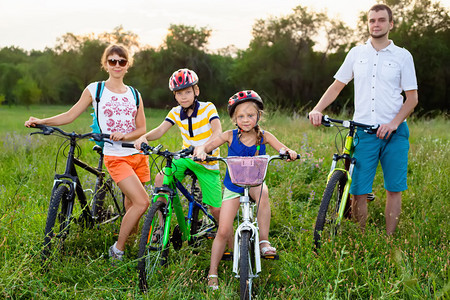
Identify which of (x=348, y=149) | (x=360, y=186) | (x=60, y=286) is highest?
(x=348, y=149)

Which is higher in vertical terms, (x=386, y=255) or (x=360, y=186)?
(x=360, y=186)

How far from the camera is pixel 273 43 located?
101 feet

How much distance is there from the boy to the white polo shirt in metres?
1.65

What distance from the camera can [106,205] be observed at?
5.16 metres

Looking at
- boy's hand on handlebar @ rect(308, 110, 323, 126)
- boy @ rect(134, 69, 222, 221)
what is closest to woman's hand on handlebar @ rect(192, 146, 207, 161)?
boy @ rect(134, 69, 222, 221)

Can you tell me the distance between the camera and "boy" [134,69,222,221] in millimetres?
4191

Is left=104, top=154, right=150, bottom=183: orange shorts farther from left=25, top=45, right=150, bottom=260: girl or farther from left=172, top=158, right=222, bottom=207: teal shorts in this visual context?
left=172, top=158, right=222, bottom=207: teal shorts

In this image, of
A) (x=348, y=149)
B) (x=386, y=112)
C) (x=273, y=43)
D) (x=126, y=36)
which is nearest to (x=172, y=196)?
(x=348, y=149)

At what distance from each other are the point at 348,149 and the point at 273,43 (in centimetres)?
2731

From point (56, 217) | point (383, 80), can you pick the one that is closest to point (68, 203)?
point (56, 217)

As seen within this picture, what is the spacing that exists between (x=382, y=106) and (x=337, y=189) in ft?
3.31

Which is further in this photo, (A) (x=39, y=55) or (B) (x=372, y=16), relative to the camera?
(A) (x=39, y=55)

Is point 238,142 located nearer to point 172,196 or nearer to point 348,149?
point 172,196

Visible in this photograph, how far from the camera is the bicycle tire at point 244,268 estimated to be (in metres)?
3.36
